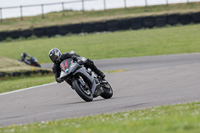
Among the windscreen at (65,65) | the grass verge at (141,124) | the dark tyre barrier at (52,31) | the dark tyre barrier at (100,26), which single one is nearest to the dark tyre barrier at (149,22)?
the dark tyre barrier at (100,26)

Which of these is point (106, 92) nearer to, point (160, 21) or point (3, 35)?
point (160, 21)

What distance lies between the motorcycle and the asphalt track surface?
226mm

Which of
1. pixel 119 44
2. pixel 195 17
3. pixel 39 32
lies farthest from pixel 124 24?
pixel 39 32

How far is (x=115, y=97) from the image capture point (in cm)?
1123

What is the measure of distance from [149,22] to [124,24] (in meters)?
1.91

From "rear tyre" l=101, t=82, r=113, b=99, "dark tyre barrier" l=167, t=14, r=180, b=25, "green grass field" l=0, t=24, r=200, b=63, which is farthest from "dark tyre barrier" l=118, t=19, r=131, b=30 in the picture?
"rear tyre" l=101, t=82, r=113, b=99

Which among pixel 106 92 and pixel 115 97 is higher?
pixel 106 92

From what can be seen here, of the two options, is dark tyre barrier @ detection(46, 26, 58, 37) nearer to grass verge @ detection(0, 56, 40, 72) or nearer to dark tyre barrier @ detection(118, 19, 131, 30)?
dark tyre barrier @ detection(118, 19, 131, 30)

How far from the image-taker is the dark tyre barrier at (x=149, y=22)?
115 feet

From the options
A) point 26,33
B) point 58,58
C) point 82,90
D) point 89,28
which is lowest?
point 26,33

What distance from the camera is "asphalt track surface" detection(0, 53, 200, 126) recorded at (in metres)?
9.05

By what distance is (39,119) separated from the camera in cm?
850

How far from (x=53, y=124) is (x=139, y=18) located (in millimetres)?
28391

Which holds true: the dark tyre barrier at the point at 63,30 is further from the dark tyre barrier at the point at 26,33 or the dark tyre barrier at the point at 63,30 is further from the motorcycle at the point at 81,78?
the motorcycle at the point at 81,78
